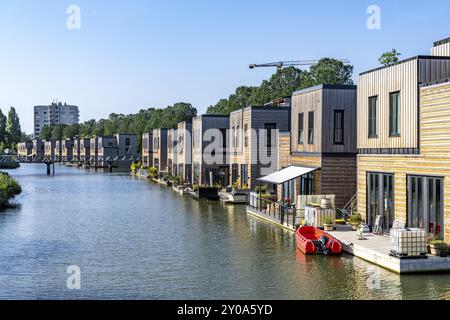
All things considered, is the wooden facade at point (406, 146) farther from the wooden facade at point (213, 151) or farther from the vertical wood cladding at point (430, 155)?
the wooden facade at point (213, 151)

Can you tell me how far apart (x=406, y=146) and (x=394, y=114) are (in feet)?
7.08

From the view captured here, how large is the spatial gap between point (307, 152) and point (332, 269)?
16655 mm

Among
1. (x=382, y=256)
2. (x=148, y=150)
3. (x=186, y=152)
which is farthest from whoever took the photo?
(x=148, y=150)

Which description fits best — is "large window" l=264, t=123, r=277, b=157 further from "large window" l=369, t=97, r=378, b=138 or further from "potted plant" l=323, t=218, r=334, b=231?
"potted plant" l=323, t=218, r=334, b=231

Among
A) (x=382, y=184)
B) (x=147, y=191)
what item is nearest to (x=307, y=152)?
(x=382, y=184)

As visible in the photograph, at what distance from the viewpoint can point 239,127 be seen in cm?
6038

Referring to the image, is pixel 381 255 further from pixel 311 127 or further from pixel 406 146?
pixel 311 127

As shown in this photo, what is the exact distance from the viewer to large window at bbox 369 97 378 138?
31.1m

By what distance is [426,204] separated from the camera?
25.8 m

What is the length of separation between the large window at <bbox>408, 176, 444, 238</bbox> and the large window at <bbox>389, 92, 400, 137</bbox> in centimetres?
268

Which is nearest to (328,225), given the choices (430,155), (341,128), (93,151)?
(430,155)

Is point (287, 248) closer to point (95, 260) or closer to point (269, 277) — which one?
point (269, 277)

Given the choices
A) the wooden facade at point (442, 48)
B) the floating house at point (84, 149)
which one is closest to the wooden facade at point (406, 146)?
the wooden facade at point (442, 48)

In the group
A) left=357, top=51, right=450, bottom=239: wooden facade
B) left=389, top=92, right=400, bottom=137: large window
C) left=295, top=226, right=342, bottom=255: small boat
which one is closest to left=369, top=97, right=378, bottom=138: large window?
left=357, top=51, right=450, bottom=239: wooden facade
